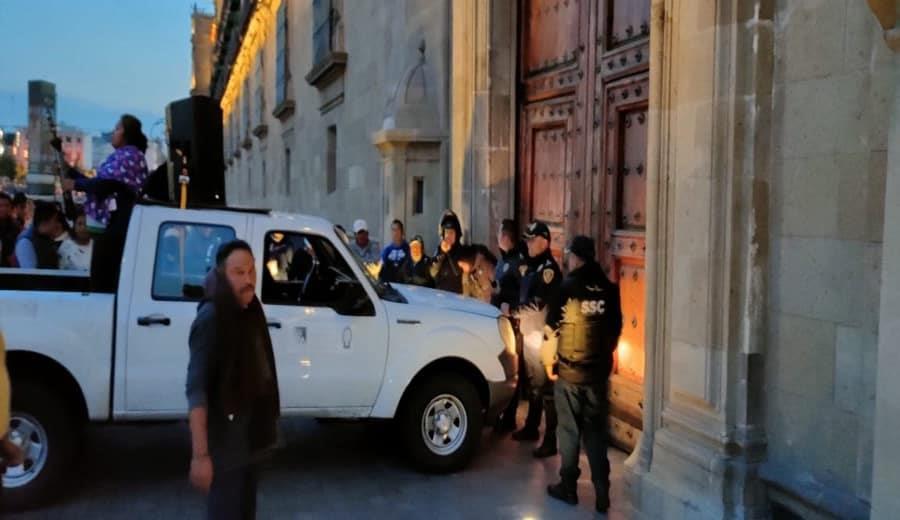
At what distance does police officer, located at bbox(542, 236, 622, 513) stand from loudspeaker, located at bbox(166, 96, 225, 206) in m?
3.24

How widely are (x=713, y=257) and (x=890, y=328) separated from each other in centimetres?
140

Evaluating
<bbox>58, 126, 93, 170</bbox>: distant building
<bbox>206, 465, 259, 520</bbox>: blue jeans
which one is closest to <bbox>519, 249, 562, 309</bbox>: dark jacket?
<bbox>206, 465, 259, 520</bbox>: blue jeans

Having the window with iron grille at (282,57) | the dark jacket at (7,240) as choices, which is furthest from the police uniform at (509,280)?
the window with iron grille at (282,57)

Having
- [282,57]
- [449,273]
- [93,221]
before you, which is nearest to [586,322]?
[449,273]

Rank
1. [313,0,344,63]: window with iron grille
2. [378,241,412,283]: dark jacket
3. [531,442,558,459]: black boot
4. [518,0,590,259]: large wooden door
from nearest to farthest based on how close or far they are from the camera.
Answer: [531,442,558,459]: black boot, [518,0,590,259]: large wooden door, [378,241,412,283]: dark jacket, [313,0,344,63]: window with iron grille

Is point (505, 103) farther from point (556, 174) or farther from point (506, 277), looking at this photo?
point (506, 277)

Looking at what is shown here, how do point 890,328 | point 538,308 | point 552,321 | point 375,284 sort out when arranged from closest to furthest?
1. point 890,328
2. point 552,321
3. point 375,284
4. point 538,308

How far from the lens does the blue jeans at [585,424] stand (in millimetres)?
5820

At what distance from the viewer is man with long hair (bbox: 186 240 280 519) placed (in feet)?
12.6

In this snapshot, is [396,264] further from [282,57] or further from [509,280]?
[282,57]

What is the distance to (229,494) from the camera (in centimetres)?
397

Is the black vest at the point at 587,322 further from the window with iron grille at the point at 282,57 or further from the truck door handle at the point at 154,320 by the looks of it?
the window with iron grille at the point at 282,57

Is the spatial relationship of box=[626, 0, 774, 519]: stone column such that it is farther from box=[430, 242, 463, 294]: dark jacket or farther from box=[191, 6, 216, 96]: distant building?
box=[191, 6, 216, 96]: distant building

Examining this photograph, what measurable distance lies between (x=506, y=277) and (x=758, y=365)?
10.6 feet
